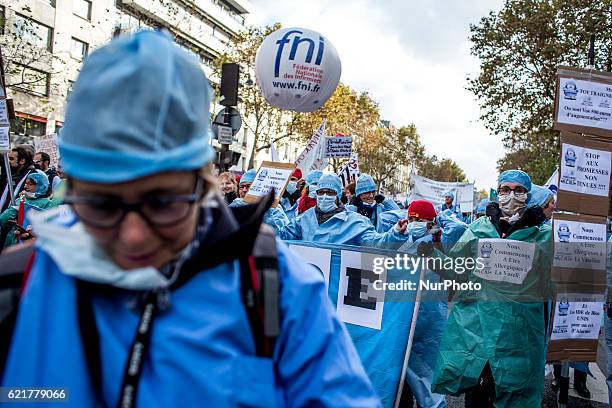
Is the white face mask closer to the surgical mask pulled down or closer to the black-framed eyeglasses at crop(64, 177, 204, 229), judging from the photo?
the black-framed eyeglasses at crop(64, 177, 204, 229)

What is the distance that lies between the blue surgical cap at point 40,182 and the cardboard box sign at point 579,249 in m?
5.45

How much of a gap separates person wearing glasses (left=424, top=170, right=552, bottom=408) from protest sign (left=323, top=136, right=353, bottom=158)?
25.4ft

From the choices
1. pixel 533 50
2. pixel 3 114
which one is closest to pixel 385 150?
pixel 533 50

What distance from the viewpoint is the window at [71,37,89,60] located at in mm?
33200

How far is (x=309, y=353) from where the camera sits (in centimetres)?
136

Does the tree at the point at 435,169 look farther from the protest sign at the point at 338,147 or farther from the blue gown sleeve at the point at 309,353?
the blue gown sleeve at the point at 309,353

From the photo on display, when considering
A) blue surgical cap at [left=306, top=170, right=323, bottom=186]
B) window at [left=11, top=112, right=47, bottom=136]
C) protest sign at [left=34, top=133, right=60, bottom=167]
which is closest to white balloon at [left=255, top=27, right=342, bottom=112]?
blue surgical cap at [left=306, top=170, right=323, bottom=186]

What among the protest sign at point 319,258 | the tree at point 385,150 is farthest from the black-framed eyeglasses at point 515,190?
the tree at point 385,150

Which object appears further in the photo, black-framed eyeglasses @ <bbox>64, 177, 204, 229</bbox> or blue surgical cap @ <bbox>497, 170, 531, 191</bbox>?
blue surgical cap @ <bbox>497, 170, 531, 191</bbox>

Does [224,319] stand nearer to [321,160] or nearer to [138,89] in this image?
[138,89]

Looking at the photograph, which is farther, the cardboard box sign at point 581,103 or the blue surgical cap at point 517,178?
the blue surgical cap at point 517,178

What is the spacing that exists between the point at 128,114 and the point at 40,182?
6341mm

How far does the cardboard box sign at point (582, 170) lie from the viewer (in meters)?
4.72

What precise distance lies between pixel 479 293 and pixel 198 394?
3674 mm
